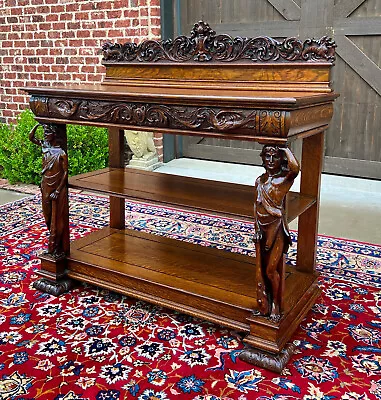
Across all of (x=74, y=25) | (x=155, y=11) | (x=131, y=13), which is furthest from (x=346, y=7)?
(x=74, y=25)

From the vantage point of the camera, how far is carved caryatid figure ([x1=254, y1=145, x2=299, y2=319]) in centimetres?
177

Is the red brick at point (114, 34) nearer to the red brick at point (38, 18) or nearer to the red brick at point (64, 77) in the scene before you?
the red brick at point (64, 77)

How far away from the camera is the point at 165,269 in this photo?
7.74 ft

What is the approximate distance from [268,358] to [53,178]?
128 centimetres

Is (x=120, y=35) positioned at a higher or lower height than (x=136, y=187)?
higher

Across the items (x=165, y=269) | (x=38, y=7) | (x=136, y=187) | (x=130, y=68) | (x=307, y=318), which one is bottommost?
(x=307, y=318)

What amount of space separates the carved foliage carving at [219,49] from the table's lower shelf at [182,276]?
3.16ft

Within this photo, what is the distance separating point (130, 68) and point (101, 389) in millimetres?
1630

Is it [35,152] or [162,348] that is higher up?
[35,152]

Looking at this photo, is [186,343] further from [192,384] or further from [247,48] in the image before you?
[247,48]

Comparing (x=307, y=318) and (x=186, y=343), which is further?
(x=307, y=318)

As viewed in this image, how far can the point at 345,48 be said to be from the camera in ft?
14.2

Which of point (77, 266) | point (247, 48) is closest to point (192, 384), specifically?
point (77, 266)

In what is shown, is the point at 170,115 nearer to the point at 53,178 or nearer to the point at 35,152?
the point at 53,178
